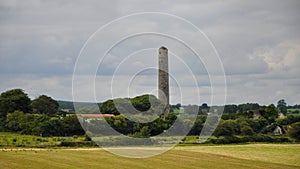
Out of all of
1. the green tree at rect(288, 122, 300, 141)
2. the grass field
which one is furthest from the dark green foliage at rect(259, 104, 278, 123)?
the grass field

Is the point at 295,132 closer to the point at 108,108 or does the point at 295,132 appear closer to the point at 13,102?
the point at 108,108

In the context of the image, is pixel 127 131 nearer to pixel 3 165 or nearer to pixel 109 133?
pixel 109 133

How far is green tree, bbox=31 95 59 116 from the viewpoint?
9894cm

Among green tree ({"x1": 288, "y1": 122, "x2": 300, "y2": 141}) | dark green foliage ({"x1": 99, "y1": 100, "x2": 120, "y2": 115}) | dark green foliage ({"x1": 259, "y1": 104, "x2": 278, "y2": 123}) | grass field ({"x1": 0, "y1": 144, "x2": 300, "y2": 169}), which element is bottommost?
grass field ({"x1": 0, "y1": 144, "x2": 300, "y2": 169})

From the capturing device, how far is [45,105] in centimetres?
10219

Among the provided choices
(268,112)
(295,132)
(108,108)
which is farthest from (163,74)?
(268,112)

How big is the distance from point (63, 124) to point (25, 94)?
95.3 ft


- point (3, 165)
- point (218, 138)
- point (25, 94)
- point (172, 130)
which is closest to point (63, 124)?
point (172, 130)

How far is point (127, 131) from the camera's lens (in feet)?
216

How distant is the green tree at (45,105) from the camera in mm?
98938

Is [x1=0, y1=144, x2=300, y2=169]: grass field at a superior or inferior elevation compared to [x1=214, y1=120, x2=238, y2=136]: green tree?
inferior

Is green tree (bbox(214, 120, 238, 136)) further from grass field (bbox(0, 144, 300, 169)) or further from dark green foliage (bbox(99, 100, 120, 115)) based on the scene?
grass field (bbox(0, 144, 300, 169))

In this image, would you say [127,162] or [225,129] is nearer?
[127,162]

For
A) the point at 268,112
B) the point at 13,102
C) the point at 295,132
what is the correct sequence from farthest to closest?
the point at 268,112 → the point at 13,102 → the point at 295,132
